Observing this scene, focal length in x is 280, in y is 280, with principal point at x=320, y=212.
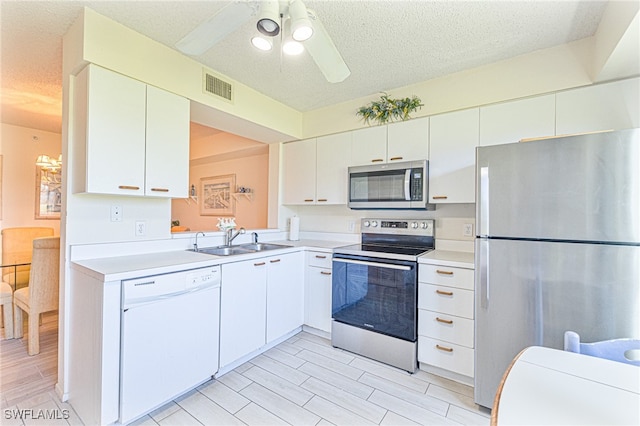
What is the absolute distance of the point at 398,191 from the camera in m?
2.56

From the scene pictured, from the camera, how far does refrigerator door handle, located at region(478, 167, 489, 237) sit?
1.73m

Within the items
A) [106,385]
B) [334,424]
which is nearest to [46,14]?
[106,385]

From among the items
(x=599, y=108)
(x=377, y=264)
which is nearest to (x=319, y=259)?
(x=377, y=264)

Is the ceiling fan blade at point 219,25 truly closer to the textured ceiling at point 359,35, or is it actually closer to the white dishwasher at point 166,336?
the textured ceiling at point 359,35

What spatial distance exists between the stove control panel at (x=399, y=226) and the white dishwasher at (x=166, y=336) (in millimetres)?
1653

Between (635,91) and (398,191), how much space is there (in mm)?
1623

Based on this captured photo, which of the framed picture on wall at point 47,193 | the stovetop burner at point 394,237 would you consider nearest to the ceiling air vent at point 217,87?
the stovetop burner at point 394,237

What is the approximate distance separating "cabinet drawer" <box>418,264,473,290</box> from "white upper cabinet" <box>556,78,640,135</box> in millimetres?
1218

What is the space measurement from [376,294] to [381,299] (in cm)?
6

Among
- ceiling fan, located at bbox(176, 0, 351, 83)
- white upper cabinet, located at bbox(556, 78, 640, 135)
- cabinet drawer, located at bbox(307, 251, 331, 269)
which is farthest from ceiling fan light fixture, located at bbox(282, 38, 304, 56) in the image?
white upper cabinet, located at bbox(556, 78, 640, 135)

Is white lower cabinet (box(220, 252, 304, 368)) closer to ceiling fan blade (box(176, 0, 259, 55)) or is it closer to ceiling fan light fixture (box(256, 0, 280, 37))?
ceiling fan blade (box(176, 0, 259, 55))

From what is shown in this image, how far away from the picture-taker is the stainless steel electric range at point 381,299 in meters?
2.18

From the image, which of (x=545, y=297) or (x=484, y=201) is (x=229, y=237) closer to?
(x=484, y=201)

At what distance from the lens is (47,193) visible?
407cm
